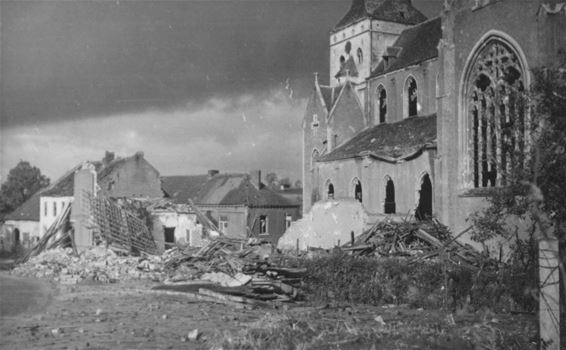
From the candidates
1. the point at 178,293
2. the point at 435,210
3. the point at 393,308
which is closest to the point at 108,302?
the point at 178,293

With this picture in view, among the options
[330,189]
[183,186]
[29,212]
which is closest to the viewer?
[330,189]

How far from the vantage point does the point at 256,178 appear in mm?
52719

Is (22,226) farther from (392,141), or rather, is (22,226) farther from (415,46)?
(415,46)

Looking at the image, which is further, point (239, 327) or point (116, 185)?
point (116, 185)

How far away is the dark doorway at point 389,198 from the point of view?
36.8 meters

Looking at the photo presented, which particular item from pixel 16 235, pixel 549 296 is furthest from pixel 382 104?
pixel 549 296

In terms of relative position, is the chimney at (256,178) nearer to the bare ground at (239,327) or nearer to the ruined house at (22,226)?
the ruined house at (22,226)

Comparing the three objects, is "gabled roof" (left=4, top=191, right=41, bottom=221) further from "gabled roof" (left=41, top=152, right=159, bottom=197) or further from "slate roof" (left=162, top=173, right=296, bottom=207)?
"slate roof" (left=162, top=173, right=296, bottom=207)

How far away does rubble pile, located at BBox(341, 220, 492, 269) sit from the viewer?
899 inches

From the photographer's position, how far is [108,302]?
20.8 m

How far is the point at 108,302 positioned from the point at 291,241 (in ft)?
48.2

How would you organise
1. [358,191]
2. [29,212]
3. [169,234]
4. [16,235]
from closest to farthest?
[358,191] < [169,234] < [16,235] < [29,212]

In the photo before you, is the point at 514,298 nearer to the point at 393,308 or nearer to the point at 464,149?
the point at 393,308

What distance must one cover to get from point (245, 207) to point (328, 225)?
59.4 feet
